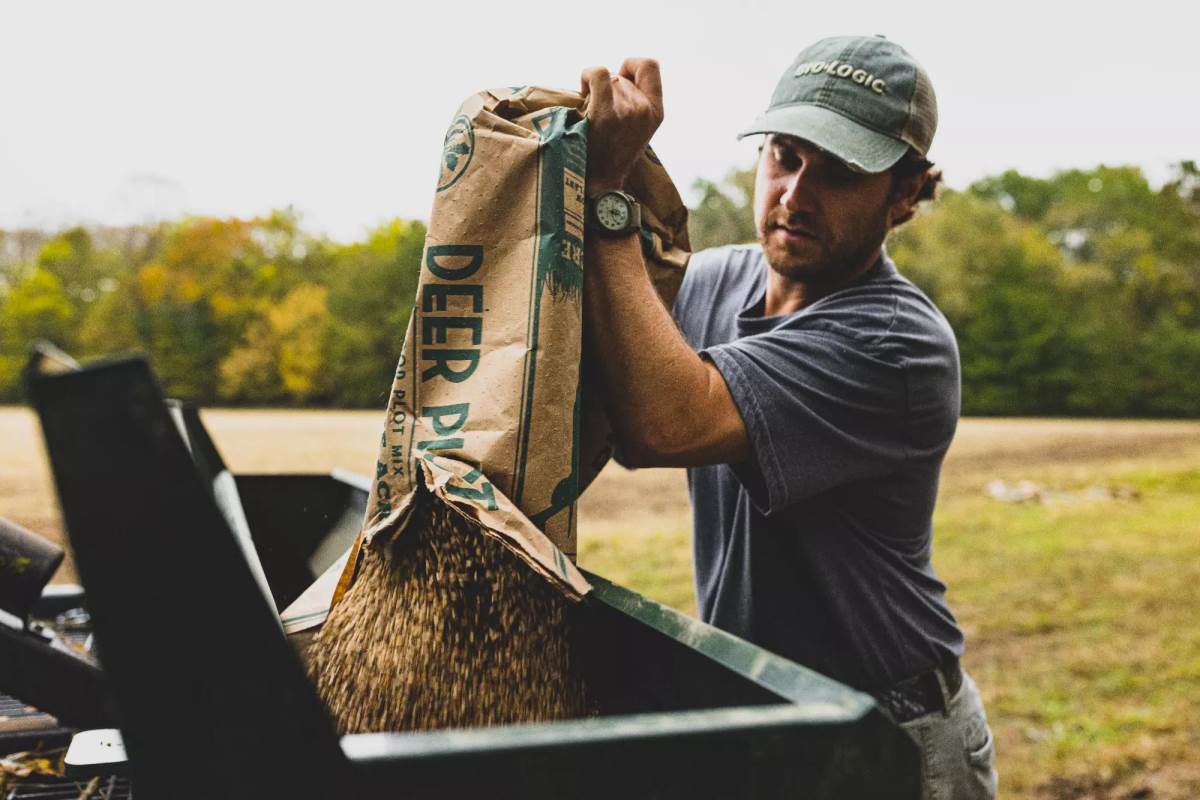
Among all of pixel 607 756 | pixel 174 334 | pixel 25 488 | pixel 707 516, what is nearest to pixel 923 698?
pixel 707 516

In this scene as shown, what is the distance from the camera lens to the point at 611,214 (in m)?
1.59

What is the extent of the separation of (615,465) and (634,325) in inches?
570

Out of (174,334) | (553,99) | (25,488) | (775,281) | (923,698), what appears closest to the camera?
(553,99)

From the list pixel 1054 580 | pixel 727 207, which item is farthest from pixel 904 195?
pixel 727 207

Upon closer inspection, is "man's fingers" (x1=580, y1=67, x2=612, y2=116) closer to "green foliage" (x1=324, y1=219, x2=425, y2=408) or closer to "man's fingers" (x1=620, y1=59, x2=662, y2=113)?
"man's fingers" (x1=620, y1=59, x2=662, y2=113)

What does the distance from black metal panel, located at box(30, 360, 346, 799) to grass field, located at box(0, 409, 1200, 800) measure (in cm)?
31

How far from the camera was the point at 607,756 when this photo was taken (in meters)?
0.92

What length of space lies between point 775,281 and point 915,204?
1.28 ft

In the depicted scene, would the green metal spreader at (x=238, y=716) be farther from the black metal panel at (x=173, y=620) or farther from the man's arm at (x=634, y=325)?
the man's arm at (x=634, y=325)

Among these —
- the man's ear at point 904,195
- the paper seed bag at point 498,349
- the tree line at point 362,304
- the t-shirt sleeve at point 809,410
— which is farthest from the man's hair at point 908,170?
the tree line at point 362,304

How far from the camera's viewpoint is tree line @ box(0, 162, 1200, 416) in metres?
30.7

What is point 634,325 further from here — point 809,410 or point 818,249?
point 818,249

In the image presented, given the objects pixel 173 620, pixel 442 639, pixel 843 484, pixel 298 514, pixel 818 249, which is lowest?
pixel 298 514

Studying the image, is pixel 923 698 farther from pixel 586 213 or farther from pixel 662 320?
pixel 586 213
